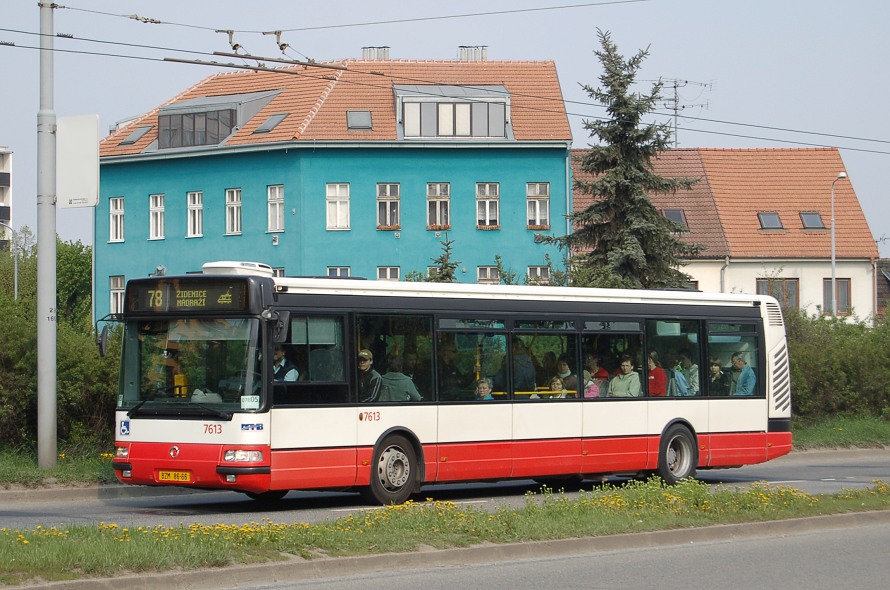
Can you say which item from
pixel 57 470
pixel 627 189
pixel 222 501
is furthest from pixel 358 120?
pixel 222 501

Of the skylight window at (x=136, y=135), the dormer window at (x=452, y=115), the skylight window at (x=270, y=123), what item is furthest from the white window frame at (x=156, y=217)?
the dormer window at (x=452, y=115)

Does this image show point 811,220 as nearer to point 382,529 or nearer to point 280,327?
point 280,327

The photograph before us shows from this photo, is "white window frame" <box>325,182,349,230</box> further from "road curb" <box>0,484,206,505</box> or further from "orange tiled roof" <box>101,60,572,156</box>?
"road curb" <box>0,484,206,505</box>

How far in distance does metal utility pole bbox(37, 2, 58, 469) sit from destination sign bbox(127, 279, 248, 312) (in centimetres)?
282

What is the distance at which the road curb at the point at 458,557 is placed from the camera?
385 inches

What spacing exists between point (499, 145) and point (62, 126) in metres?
32.4

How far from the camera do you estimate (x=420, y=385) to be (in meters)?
17.7

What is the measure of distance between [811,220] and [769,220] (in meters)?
1.82

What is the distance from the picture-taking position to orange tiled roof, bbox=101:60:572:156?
50625 mm

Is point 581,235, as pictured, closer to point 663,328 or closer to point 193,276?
point 663,328

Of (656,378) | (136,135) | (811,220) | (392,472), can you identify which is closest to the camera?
(392,472)

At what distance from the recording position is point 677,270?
38062mm

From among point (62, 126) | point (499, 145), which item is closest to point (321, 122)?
point (499, 145)

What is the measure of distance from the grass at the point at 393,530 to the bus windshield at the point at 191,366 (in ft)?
9.17
